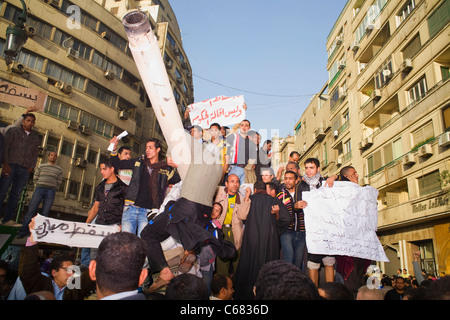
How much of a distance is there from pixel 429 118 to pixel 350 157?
34.1ft

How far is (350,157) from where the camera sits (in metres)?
28.9

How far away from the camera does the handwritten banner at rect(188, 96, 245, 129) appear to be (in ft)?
30.1

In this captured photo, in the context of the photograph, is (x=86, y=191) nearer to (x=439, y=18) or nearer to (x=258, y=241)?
(x=258, y=241)

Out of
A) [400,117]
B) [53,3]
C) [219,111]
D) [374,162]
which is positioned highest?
[53,3]

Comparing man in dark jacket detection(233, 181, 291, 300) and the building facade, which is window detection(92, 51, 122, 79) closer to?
the building facade

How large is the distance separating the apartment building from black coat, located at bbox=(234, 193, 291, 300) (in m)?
15.3

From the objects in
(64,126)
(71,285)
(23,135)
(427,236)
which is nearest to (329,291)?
(71,285)

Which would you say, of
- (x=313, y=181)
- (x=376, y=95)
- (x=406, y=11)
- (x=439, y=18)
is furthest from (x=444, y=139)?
(x=313, y=181)

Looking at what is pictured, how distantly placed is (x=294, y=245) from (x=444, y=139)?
51.0 ft

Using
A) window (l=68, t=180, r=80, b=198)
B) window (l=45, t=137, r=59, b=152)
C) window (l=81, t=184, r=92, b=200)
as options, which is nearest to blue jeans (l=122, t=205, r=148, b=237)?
window (l=45, t=137, r=59, b=152)

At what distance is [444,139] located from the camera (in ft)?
55.1

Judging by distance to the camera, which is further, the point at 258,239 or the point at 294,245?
the point at 294,245
